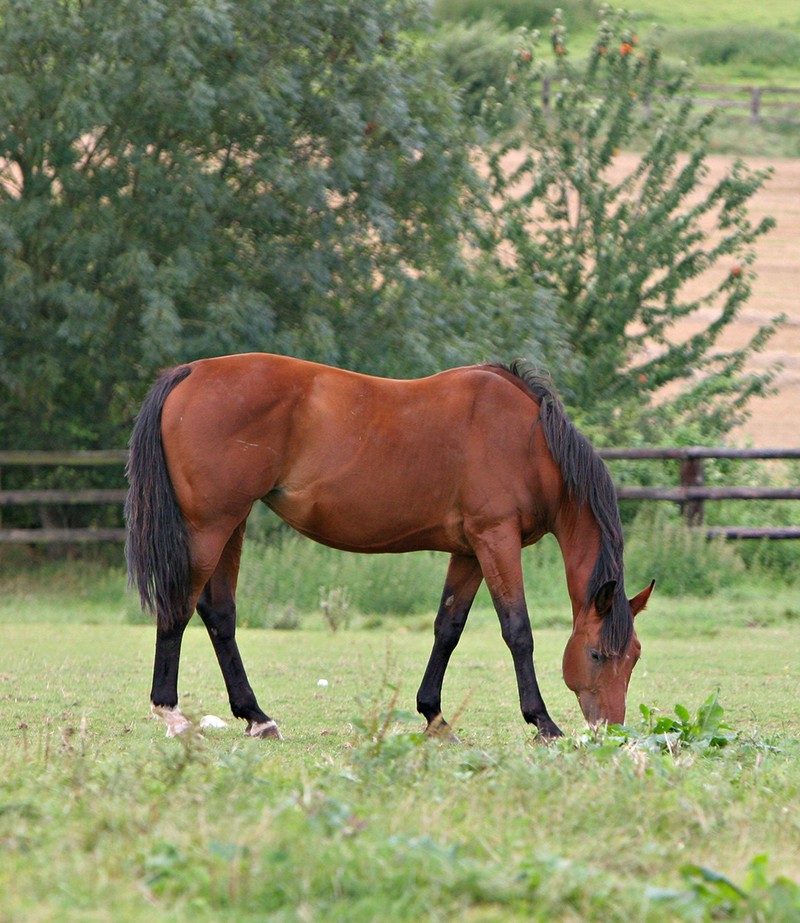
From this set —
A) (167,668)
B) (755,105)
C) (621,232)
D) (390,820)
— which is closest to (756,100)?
(755,105)

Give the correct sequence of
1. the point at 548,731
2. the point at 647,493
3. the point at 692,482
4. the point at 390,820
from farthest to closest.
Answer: the point at 692,482 → the point at 647,493 → the point at 548,731 → the point at 390,820

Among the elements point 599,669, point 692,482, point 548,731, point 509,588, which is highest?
point 509,588

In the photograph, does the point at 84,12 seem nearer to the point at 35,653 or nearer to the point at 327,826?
the point at 35,653

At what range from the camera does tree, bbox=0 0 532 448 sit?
1197 cm

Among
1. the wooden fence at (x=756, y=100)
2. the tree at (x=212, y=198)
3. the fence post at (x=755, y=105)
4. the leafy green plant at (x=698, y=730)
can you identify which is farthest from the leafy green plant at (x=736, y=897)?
the fence post at (x=755, y=105)

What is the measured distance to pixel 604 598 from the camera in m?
5.80

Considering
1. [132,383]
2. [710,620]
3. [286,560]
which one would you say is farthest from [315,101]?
[710,620]

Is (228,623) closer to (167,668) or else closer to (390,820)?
(167,668)

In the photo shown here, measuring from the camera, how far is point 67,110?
11539 mm

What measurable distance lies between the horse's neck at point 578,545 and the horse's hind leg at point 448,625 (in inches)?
20.4

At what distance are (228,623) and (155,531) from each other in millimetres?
686

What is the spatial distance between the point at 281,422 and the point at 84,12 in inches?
311

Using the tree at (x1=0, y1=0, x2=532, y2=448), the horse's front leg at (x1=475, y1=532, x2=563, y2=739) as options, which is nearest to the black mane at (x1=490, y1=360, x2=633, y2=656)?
the horse's front leg at (x1=475, y1=532, x2=563, y2=739)

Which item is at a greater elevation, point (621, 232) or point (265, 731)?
point (621, 232)
